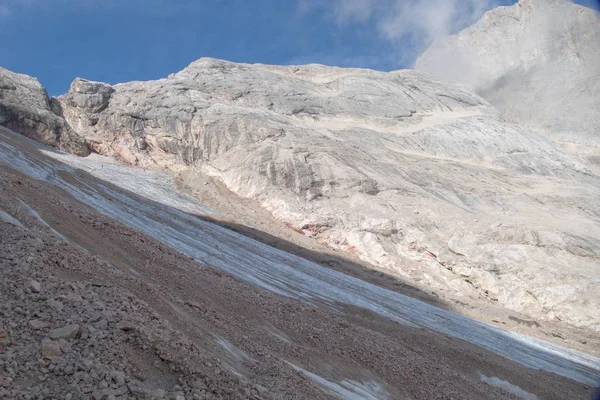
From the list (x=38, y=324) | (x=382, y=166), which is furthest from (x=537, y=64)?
(x=38, y=324)

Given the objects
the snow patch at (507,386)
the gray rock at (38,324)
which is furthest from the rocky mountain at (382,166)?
the gray rock at (38,324)

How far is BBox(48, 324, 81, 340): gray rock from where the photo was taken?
6.29 meters

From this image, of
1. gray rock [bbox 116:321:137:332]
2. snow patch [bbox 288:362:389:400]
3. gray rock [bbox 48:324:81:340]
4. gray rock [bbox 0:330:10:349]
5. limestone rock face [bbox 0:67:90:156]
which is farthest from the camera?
limestone rock face [bbox 0:67:90:156]

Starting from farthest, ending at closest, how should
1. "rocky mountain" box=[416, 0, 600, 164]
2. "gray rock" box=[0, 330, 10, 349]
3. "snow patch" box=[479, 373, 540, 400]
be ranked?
1. "rocky mountain" box=[416, 0, 600, 164]
2. "snow patch" box=[479, 373, 540, 400]
3. "gray rock" box=[0, 330, 10, 349]

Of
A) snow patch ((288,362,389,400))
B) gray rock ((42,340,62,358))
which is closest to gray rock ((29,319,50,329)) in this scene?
gray rock ((42,340,62,358))

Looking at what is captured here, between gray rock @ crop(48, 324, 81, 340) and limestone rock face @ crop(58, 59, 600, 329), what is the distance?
28.2 meters

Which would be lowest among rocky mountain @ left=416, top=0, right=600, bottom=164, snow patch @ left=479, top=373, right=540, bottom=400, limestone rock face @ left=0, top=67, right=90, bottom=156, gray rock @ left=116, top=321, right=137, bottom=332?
snow patch @ left=479, top=373, right=540, bottom=400

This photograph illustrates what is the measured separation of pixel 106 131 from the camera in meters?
49.5

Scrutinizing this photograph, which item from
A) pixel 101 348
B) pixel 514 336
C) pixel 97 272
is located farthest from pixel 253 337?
pixel 514 336

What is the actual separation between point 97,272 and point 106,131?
1716 inches

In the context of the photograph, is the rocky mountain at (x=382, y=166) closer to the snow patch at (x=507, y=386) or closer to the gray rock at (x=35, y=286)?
the snow patch at (x=507, y=386)

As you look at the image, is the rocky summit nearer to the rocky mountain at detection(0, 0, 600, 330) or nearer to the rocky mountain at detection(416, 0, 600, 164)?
the rocky mountain at detection(0, 0, 600, 330)

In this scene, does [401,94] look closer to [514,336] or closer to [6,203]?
[514,336]

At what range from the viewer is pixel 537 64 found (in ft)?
378
